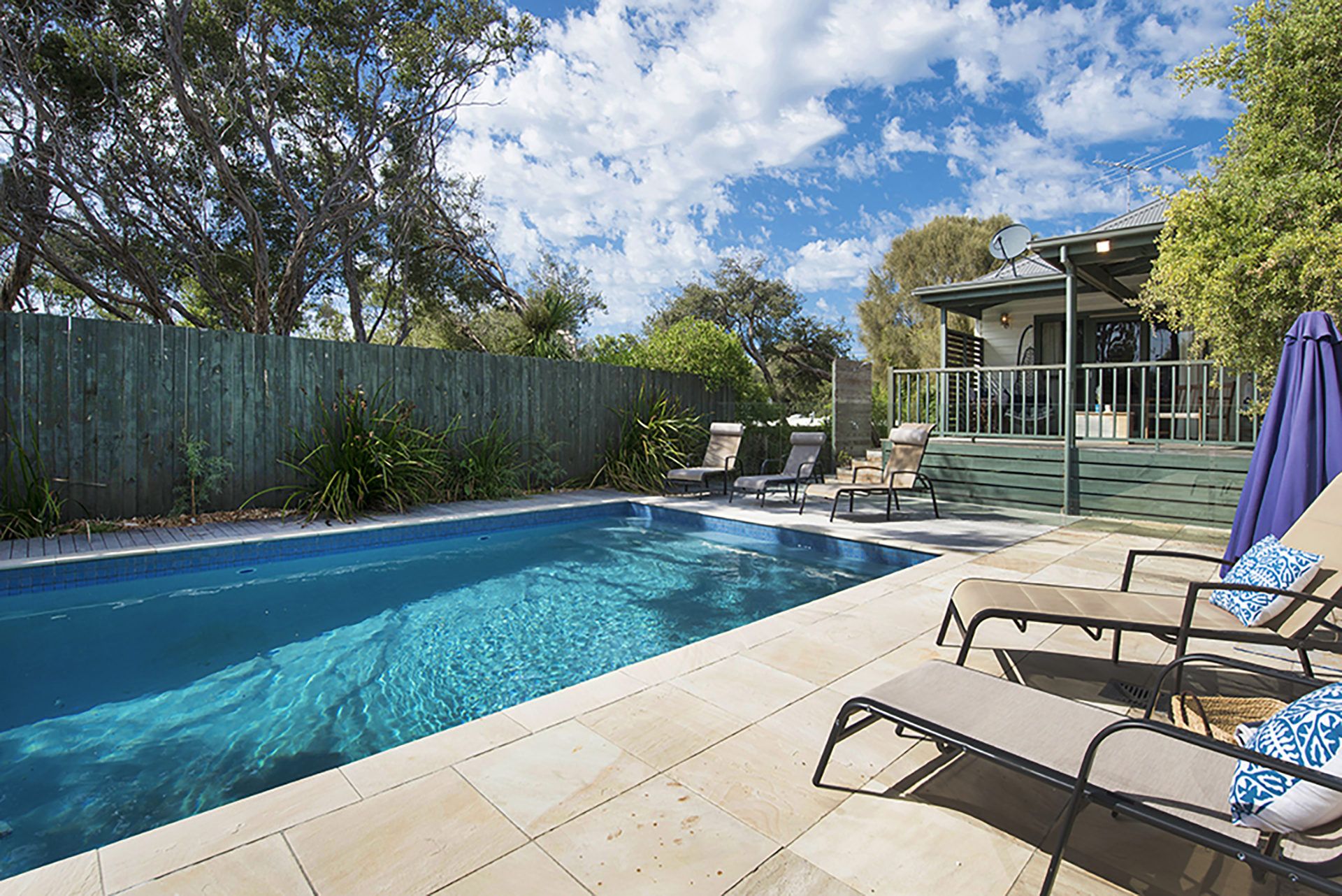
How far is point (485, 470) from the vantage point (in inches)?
334

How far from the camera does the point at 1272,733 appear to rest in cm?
150

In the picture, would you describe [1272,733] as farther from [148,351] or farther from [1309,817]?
[148,351]

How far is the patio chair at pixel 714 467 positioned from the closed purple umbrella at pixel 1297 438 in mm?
5541

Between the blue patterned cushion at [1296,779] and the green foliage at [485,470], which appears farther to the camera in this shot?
the green foliage at [485,470]

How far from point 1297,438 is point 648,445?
23.5ft

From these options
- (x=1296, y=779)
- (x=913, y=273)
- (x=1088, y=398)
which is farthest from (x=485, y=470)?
(x=913, y=273)

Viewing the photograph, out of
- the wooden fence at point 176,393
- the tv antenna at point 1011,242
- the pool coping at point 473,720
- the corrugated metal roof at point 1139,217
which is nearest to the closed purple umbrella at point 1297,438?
the pool coping at point 473,720

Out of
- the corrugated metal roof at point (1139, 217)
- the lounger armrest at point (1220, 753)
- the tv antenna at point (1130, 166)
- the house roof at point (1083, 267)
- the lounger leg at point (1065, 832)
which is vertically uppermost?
the tv antenna at point (1130, 166)

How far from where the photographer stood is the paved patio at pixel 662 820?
166cm

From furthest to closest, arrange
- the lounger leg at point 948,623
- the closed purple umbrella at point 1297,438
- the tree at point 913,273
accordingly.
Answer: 1. the tree at point 913,273
2. the closed purple umbrella at point 1297,438
3. the lounger leg at point 948,623

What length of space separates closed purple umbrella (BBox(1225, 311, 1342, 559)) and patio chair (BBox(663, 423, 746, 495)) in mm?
5541

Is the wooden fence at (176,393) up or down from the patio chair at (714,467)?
up

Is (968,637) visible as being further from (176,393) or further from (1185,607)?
(176,393)

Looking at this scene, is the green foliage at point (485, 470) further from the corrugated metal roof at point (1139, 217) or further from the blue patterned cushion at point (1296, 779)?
the corrugated metal roof at point (1139, 217)
